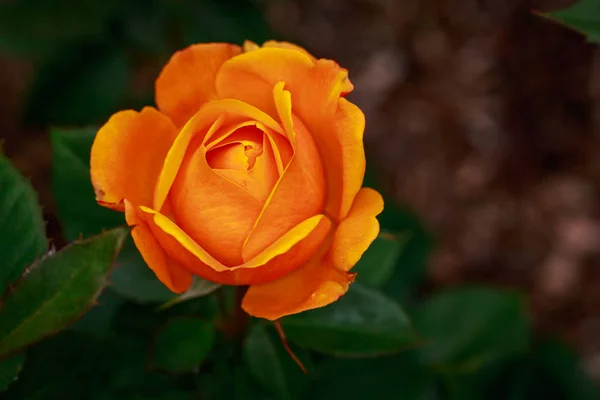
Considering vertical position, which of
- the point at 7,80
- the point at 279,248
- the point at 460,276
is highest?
the point at 279,248

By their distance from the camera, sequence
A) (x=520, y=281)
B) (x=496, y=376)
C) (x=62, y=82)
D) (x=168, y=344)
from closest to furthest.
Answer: (x=168, y=344) < (x=496, y=376) < (x=62, y=82) < (x=520, y=281)

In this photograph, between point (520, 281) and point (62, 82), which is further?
point (520, 281)

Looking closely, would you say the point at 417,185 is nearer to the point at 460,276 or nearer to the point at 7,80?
the point at 460,276

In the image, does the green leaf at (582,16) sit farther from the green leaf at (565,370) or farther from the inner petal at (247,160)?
the green leaf at (565,370)

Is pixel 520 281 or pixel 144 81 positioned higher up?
pixel 144 81

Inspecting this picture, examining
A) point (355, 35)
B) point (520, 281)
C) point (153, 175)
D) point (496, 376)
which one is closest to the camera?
point (153, 175)

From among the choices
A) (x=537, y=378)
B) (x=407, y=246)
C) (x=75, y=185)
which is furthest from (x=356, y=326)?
(x=537, y=378)

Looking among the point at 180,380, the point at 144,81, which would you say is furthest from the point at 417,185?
the point at 180,380
